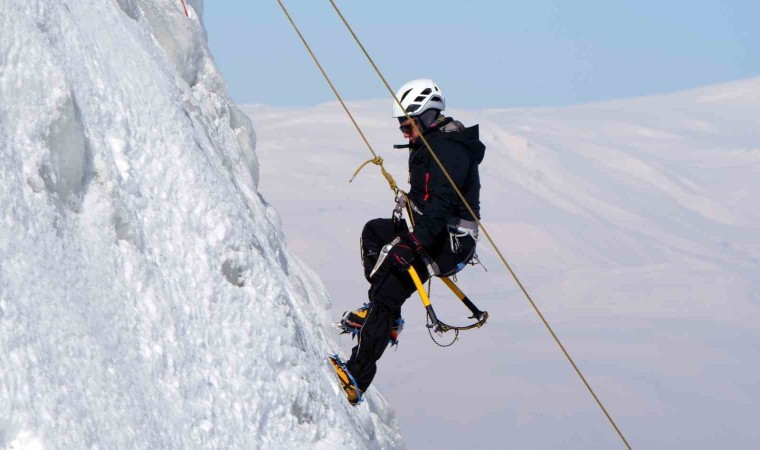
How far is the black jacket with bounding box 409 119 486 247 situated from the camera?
856 cm

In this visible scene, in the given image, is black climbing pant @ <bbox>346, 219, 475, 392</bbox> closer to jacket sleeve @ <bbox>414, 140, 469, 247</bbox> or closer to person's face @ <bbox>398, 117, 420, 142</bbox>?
jacket sleeve @ <bbox>414, 140, 469, 247</bbox>

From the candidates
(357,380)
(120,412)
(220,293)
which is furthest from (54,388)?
(357,380)

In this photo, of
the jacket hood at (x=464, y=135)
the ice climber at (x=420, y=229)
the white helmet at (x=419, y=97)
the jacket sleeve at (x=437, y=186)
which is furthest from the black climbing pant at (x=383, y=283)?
the white helmet at (x=419, y=97)

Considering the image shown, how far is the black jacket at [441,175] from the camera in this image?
8.56 m

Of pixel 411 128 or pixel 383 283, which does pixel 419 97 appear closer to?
pixel 411 128

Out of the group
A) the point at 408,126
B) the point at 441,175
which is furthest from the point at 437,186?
the point at 408,126

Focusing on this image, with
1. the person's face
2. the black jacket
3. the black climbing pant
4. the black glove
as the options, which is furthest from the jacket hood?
the black glove

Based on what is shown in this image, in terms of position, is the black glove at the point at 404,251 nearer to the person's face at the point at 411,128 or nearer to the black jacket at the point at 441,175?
the black jacket at the point at 441,175

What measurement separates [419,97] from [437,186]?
2.81ft

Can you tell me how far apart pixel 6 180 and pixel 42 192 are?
12.6 inches

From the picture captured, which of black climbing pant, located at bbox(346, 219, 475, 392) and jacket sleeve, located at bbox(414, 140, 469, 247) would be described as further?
black climbing pant, located at bbox(346, 219, 475, 392)

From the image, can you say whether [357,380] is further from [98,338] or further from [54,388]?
[54,388]

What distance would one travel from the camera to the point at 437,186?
8539mm

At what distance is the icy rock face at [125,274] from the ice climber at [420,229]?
47cm
